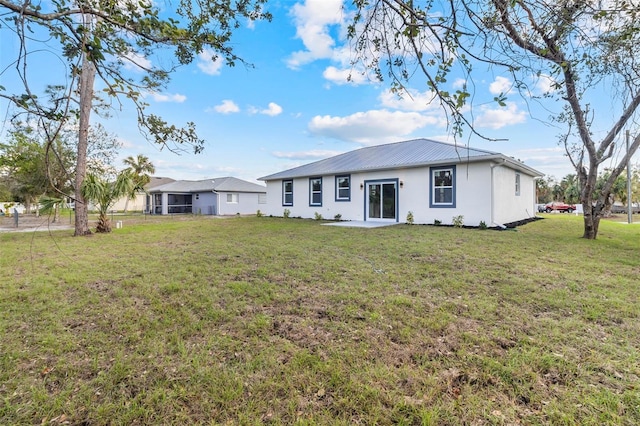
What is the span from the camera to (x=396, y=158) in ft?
46.8

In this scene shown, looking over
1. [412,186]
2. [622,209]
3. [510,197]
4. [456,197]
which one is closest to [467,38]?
[456,197]

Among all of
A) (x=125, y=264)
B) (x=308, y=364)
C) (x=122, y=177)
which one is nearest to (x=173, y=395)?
(x=308, y=364)

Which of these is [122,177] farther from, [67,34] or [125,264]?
[67,34]

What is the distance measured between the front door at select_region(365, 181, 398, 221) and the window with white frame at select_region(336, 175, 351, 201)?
1095 millimetres

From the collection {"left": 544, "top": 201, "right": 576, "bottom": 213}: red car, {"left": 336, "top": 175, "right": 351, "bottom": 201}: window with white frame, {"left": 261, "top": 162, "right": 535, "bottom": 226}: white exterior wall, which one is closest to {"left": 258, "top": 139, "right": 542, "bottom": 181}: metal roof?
{"left": 261, "top": 162, "right": 535, "bottom": 226}: white exterior wall

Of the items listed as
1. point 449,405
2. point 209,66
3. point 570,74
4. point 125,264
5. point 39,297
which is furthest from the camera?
point 570,74

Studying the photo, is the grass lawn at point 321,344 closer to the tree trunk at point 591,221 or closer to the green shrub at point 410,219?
the tree trunk at point 591,221

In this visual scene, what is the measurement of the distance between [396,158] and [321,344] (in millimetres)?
12446

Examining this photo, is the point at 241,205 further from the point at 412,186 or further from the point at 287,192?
the point at 412,186

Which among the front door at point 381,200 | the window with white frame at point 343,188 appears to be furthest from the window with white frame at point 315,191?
the front door at point 381,200

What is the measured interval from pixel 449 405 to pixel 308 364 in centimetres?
107

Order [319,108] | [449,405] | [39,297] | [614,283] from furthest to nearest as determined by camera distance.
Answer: [319,108], [614,283], [39,297], [449,405]

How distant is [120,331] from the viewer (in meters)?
3.21

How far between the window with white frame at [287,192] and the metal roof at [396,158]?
0.48m
